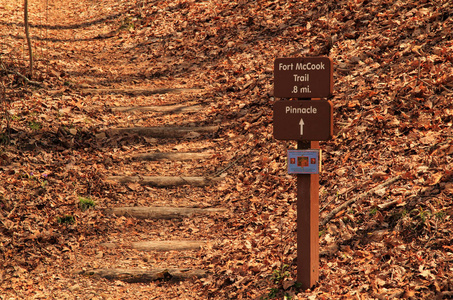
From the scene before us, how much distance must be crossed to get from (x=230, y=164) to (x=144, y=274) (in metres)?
2.51

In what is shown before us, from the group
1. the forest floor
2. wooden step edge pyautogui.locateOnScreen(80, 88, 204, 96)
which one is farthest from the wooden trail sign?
wooden step edge pyautogui.locateOnScreen(80, 88, 204, 96)

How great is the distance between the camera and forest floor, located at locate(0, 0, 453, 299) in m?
5.18

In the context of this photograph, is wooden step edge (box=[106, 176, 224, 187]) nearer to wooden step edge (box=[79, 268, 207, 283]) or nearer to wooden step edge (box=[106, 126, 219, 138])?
wooden step edge (box=[106, 126, 219, 138])

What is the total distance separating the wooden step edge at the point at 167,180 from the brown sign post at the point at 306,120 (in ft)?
9.19

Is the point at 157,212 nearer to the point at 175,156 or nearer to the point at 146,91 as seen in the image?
the point at 175,156

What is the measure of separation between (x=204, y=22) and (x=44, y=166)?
623 cm

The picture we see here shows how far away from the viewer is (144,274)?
5922 millimetres

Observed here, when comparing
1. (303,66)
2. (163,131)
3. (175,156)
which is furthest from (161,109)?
(303,66)

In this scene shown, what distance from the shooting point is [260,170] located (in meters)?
7.31

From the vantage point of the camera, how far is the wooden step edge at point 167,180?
7547 mm

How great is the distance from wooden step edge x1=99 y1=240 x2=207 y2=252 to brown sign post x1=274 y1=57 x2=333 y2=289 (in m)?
1.89

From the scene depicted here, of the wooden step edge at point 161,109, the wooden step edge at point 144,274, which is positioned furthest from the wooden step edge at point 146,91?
the wooden step edge at point 144,274

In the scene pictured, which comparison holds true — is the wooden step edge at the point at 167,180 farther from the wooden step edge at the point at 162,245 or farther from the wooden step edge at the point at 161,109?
the wooden step edge at the point at 161,109

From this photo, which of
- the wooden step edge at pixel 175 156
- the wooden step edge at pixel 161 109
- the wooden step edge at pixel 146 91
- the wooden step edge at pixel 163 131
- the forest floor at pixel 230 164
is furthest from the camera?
the wooden step edge at pixel 146 91
